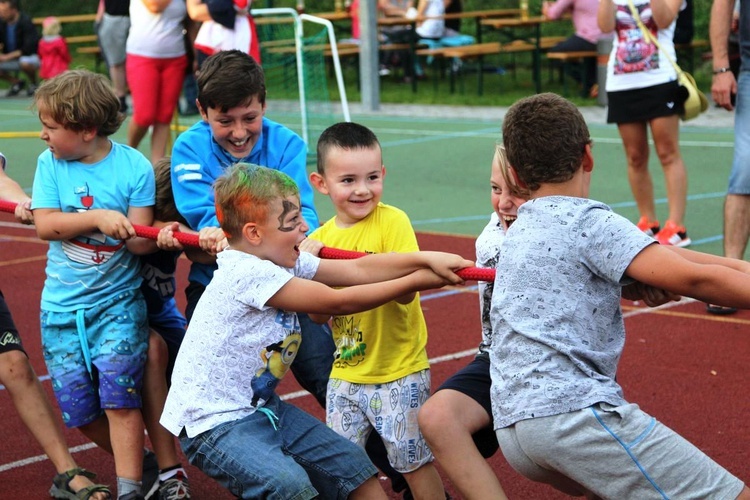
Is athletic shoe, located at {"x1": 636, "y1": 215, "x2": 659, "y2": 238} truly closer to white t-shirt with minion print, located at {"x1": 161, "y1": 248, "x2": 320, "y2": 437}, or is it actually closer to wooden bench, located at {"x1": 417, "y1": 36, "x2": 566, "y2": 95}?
white t-shirt with minion print, located at {"x1": 161, "y1": 248, "x2": 320, "y2": 437}

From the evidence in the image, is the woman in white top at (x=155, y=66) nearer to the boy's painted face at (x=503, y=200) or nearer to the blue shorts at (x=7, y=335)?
the blue shorts at (x=7, y=335)

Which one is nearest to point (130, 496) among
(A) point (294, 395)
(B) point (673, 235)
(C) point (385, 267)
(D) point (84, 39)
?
(C) point (385, 267)

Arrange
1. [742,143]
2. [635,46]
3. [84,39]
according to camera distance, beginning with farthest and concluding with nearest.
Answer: [84,39] → [635,46] → [742,143]

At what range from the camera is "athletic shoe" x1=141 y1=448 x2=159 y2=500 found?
4.66 meters

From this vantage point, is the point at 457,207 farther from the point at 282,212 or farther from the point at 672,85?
the point at 282,212

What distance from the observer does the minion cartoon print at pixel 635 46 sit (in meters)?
8.36

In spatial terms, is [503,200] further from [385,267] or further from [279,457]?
[279,457]

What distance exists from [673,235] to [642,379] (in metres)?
2.72

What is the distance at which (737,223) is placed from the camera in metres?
6.86

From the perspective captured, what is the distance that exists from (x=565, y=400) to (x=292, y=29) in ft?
36.5

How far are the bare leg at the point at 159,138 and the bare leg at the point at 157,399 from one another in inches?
263

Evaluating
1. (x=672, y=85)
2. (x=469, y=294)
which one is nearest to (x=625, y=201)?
(x=672, y=85)

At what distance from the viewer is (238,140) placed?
4430mm

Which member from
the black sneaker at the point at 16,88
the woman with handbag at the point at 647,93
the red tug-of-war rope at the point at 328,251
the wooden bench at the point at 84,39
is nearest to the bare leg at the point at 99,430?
the red tug-of-war rope at the point at 328,251
